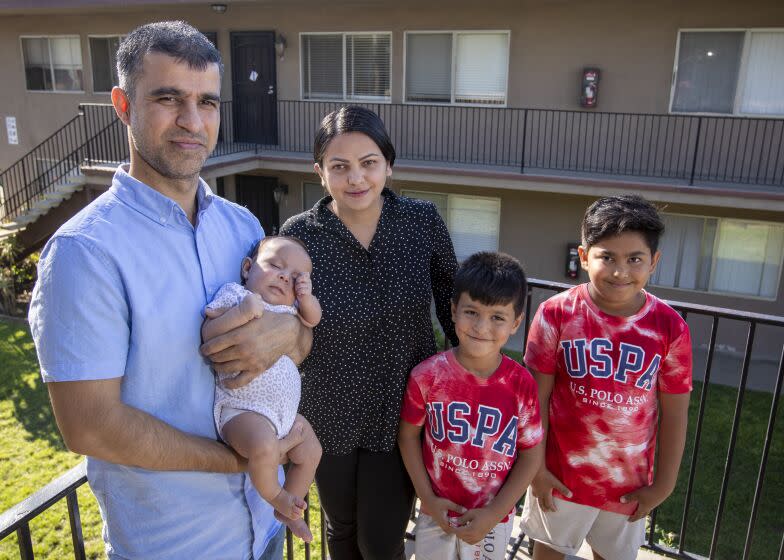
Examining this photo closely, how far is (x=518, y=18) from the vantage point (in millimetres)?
10820

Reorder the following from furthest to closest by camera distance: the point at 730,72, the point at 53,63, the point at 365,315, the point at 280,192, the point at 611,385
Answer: the point at 53,63 < the point at 280,192 < the point at 730,72 < the point at 611,385 < the point at 365,315

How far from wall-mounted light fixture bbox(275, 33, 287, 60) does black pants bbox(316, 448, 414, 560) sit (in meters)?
11.9

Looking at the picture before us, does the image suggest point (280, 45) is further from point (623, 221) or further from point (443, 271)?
point (623, 221)

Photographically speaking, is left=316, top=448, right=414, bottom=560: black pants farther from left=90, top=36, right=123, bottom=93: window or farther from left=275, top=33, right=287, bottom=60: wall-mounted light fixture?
left=90, top=36, right=123, bottom=93: window

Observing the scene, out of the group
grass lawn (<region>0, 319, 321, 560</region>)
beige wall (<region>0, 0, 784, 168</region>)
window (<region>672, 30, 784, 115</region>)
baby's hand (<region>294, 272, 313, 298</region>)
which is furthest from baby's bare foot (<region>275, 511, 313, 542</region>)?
window (<region>672, 30, 784, 115</region>)

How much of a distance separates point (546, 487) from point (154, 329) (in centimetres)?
169

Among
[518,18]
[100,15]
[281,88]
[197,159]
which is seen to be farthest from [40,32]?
[197,159]

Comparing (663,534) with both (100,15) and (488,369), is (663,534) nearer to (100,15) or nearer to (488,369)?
(488,369)

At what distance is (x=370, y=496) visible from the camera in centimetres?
239

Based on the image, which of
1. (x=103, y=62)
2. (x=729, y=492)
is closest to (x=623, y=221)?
(x=729, y=492)

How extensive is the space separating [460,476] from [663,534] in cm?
417

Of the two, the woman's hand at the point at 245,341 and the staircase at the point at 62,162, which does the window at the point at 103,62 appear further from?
the woman's hand at the point at 245,341

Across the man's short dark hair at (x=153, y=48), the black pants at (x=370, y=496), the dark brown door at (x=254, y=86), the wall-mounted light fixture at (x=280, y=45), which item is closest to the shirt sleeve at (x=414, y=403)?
the black pants at (x=370, y=496)

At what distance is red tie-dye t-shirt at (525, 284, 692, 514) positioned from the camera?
233 cm
